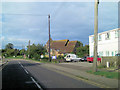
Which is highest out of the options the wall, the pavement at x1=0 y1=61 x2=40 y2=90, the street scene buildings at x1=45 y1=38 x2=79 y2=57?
the street scene buildings at x1=45 y1=38 x2=79 y2=57

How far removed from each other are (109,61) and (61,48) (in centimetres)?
5280

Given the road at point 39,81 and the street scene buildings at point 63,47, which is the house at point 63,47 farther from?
the road at point 39,81

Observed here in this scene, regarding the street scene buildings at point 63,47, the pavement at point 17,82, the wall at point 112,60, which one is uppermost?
the street scene buildings at point 63,47

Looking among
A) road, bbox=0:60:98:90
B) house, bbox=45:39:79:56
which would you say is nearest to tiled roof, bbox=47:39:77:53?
house, bbox=45:39:79:56

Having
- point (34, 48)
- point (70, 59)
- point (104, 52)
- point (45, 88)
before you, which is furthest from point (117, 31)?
point (34, 48)

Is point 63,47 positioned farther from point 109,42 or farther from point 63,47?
point 109,42

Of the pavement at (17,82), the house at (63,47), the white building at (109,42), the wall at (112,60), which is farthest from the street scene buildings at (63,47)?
the pavement at (17,82)

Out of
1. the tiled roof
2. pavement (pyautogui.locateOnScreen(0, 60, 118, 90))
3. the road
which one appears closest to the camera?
the road

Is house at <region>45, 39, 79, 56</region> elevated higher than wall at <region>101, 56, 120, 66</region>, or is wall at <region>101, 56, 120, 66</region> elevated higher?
house at <region>45, 39, 79, 56</region>

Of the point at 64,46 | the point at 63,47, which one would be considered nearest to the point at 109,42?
the point at 63,47

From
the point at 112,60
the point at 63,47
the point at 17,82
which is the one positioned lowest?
the point at 17,82

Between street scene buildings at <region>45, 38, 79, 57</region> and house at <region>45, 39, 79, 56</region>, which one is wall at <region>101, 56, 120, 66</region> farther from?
house at <region>45, 39, 79, 56</region>

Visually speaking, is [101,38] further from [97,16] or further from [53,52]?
[53,52]

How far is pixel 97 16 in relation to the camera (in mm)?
16719
